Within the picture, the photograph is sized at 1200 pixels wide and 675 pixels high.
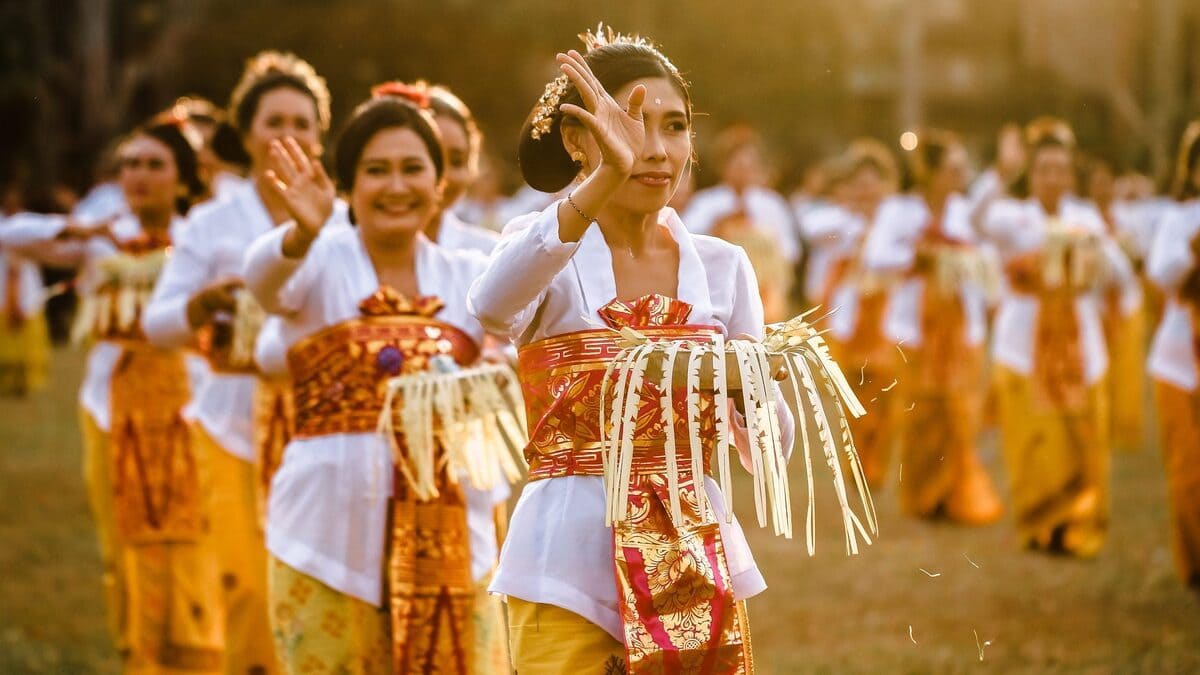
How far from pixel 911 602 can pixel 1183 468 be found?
4.81 ft

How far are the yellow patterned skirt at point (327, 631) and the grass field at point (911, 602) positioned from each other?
1.83m

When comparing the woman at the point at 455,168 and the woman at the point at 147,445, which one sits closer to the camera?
the woman at the point at 455,168

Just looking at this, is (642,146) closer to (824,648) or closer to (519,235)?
(519,235)

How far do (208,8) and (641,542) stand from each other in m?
33.2

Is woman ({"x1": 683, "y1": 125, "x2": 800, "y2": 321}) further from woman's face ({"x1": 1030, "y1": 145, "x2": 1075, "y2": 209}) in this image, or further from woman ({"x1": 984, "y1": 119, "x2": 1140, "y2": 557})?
woman's face ({"x1": 1030, "y1": 145, "x2": 1075, "y2": 209})

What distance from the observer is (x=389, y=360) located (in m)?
4.91

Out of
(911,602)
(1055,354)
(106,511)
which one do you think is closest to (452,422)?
(106,511)

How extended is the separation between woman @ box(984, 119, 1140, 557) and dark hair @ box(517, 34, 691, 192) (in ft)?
20.9

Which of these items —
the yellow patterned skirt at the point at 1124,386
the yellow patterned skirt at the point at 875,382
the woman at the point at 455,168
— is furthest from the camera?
the yellow patterned skirt at the point at 1124,386

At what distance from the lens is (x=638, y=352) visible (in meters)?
3.53

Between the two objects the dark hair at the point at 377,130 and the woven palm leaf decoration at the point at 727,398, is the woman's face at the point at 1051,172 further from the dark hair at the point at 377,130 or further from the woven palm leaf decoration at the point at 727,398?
the woven palm leaf decoration at the point at 727,398

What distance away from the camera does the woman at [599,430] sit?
3.58 meters

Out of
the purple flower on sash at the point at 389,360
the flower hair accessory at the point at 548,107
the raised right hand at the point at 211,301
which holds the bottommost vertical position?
the purple flower on sash at the point at 389,360

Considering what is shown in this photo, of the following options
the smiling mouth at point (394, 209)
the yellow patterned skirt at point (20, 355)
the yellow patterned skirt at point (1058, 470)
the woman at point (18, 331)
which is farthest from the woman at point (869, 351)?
the yellow patterned skirt at point (20, 355)
